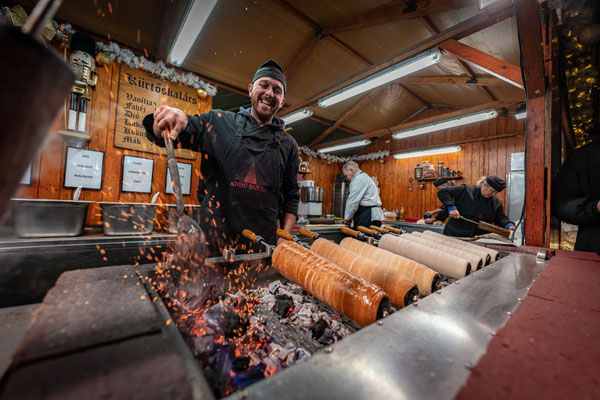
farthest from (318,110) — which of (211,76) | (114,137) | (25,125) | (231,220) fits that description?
(25,125)

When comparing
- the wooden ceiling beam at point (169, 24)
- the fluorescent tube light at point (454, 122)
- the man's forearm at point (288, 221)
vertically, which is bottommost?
the man's forearm at point (288, 221)

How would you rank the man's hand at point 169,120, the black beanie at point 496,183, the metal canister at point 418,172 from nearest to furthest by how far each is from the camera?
the man's hand at point 169,120, the black beanie at point 496,183, the metal canister at point 418,172

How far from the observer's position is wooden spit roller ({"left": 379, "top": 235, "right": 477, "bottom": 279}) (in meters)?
1.38

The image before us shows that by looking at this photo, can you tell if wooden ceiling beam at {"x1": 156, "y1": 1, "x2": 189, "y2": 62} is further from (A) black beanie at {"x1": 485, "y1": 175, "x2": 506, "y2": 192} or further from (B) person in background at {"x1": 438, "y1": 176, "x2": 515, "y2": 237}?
(A) black beanie at {"x1": 485, "y1": 175, "x2": 506, "y2": 192}

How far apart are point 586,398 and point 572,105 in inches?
224

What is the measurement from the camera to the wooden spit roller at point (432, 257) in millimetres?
1379

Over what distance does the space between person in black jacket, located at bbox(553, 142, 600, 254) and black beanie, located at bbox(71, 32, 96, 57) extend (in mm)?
6415

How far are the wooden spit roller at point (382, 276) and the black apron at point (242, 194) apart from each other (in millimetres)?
848

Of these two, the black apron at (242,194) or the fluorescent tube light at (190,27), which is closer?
the black apron at (242,194)

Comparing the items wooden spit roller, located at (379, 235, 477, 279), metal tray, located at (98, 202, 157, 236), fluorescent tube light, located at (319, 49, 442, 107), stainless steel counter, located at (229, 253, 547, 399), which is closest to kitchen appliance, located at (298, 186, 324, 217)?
fluorescent tube light, located at (319, 49, 442, 107)

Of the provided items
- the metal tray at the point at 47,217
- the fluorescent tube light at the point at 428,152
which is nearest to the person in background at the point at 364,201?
the metal tray at the point at 47,217

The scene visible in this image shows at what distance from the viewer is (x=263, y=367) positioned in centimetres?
83

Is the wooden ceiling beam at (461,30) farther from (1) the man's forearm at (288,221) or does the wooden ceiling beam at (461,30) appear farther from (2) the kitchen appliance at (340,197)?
(2) the kitchen appliance at (340,197)

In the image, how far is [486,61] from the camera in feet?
12.1
